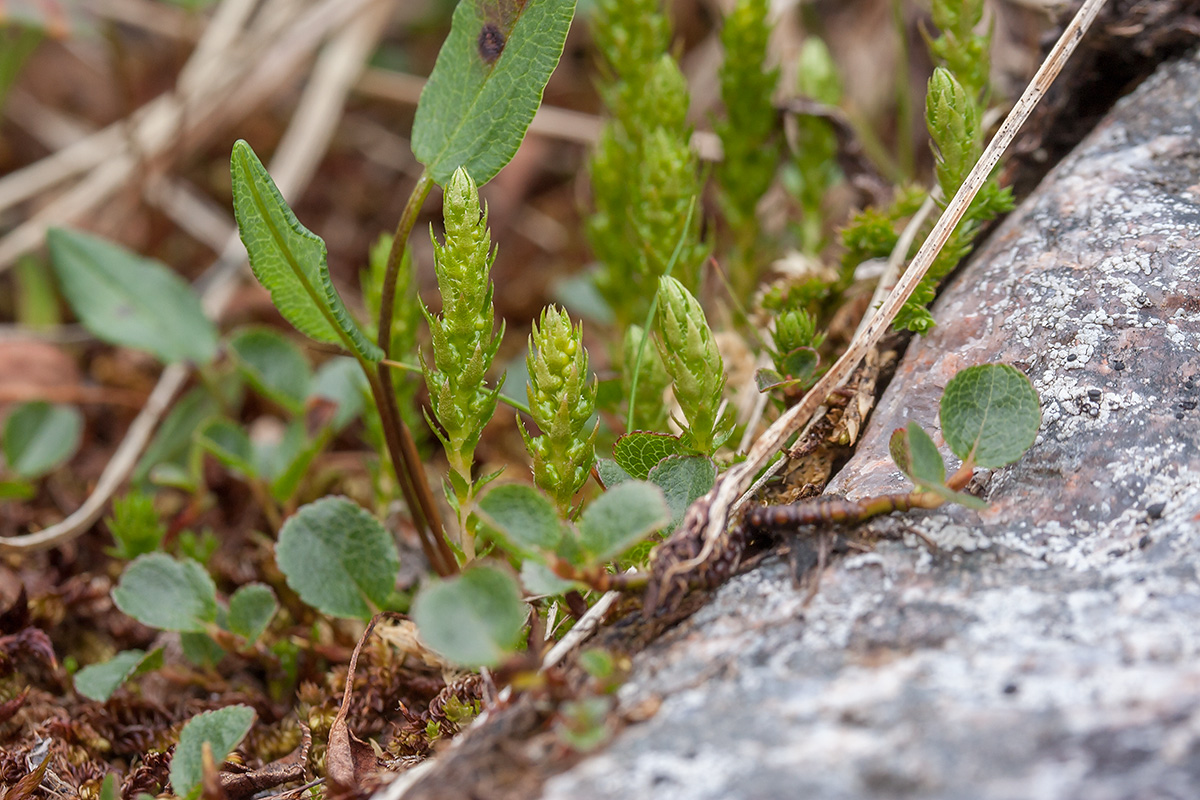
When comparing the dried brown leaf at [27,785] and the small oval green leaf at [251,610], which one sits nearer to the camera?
the dried brown leaf at [27,785]

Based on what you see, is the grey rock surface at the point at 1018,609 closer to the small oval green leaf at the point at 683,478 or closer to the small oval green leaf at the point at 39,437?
the small oval green leaf at the point at 683,478

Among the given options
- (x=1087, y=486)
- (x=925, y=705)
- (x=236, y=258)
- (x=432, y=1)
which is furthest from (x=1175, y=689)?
(x=432, y=1)

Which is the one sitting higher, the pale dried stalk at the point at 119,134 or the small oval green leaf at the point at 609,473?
the pale dried stalk at the point at 119,134

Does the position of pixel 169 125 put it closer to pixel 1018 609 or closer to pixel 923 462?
pixel 923 462

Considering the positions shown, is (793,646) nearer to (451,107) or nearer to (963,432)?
(963,432)

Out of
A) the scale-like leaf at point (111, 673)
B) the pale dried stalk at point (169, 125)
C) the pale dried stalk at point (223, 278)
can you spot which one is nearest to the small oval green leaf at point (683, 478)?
the scale-like leaf at point (111, 673)

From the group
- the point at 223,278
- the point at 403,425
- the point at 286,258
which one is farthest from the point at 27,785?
the point at 223,278

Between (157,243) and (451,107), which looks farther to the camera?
(157,243)
